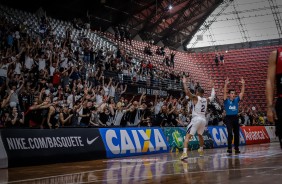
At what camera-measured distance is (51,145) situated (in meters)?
10.1

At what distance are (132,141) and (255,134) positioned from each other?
11340 mm

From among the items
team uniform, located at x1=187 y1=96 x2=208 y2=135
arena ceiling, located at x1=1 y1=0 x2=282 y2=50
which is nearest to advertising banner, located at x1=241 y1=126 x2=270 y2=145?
team uniform, located at x1=187 y1=96 x2=208 y2=135

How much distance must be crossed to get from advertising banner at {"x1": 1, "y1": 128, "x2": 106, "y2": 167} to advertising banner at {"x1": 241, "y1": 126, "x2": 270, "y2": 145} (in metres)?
11.3

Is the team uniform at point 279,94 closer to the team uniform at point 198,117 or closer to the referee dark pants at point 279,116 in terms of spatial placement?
the referee dark pants at point 279,116

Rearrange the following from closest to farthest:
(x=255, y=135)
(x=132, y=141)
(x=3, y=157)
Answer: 1. (x=3, y=157)
2. (x=132, y=141)
3. (x=255, y=135)

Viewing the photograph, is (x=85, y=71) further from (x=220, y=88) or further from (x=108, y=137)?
(x=220, y=88)

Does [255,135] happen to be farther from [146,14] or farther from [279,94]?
[146,14]

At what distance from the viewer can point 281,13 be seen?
4122 cm

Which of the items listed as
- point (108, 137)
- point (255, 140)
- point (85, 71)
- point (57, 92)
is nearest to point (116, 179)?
point (108, 137)

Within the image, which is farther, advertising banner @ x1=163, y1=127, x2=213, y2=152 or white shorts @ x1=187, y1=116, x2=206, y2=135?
advertising banner @ x1=163, y1=127, x2=213, y2=152

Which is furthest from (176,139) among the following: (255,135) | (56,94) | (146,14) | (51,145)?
(146,14)

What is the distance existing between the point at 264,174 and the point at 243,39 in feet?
128

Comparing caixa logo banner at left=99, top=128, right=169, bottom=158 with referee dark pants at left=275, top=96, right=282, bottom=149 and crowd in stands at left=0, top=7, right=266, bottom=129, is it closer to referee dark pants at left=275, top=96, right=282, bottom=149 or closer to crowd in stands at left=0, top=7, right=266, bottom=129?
crowd in stands at left=0, top=7, right=266, bottom=129

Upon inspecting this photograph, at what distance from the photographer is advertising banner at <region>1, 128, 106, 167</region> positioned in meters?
9.30
